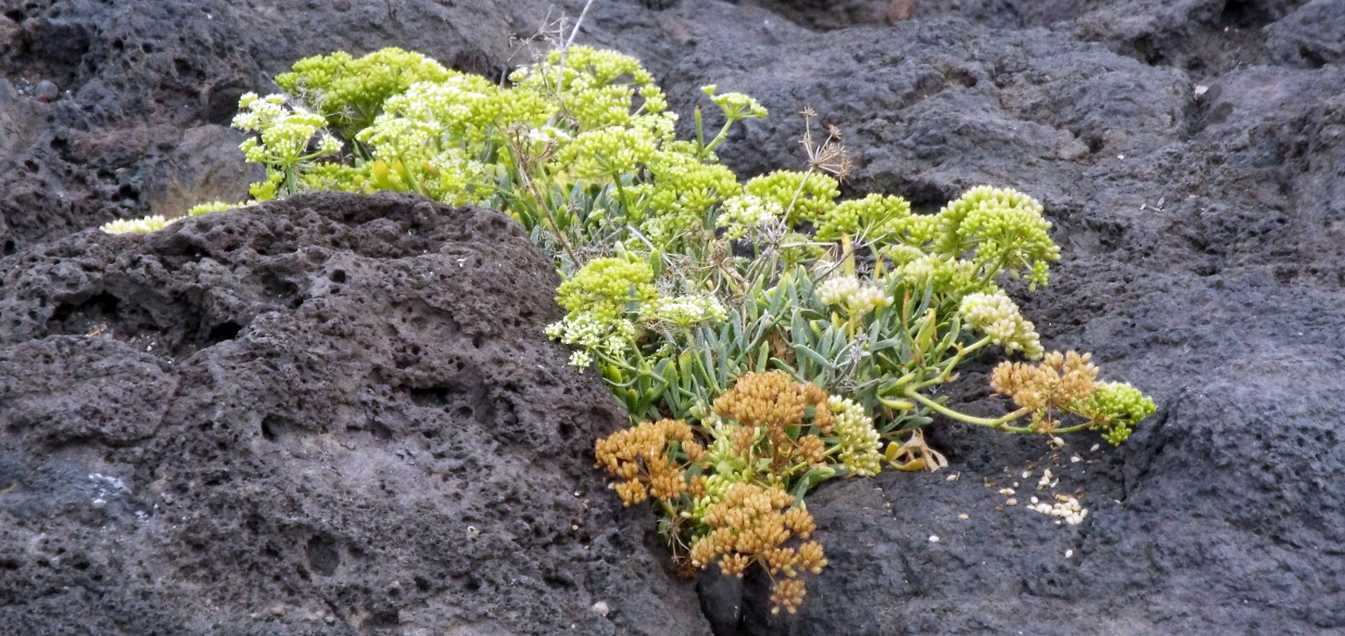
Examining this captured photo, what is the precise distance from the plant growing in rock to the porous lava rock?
0.20 meters

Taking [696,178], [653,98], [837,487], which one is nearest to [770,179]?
[696,178]

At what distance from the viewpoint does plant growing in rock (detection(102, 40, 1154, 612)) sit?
379 centimetres

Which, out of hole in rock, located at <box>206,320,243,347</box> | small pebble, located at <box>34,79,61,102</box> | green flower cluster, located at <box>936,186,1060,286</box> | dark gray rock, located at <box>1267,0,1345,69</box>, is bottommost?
small pebble, located at <box>34,79,61,102</box>

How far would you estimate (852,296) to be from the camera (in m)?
4.19

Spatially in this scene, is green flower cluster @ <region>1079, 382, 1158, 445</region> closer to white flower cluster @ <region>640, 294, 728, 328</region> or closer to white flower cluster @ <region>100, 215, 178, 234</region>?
white flower cluster @ <region>640, 294, 728, 328</region>

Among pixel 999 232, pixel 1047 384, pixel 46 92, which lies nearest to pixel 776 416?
pixel 1047 384

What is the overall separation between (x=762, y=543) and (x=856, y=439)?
573 millimetres

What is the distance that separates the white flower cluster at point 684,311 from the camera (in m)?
4.10

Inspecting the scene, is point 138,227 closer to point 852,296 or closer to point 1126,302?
point 852,296

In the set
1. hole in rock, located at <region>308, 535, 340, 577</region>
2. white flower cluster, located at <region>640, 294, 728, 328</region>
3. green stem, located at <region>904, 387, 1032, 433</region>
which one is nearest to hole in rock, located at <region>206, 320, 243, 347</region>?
hole in rock, located at <region>308, 535, 340, 577</region>

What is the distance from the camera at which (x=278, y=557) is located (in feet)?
10.6

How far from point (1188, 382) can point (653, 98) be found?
7.61ft

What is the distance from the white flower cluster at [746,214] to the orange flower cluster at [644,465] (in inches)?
33.8

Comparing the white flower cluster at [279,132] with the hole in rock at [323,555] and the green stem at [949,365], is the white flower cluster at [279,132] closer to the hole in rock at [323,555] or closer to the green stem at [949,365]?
the hole in rock at [323,555]
